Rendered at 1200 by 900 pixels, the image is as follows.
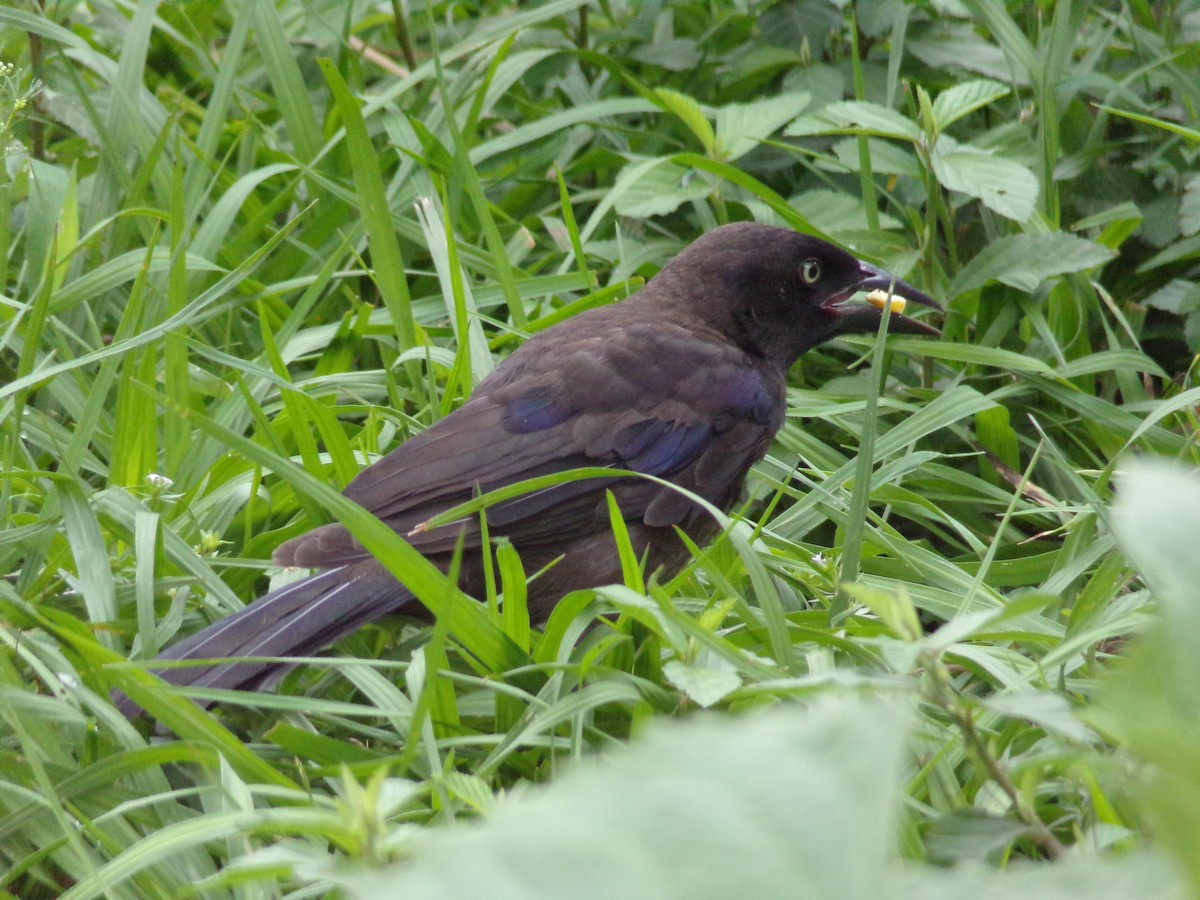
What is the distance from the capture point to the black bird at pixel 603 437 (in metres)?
2.71

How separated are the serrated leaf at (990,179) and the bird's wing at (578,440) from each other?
2.26ft

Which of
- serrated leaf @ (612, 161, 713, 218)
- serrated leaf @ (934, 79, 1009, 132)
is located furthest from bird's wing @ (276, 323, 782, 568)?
serrated leaf @ (934, 79, 1009, 132)

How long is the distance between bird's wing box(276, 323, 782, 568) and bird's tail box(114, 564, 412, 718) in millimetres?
58

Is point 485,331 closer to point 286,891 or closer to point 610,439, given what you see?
point 610,439

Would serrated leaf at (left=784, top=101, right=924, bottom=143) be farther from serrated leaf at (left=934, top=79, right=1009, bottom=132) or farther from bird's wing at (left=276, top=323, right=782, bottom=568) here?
bird's wing at (left=276, top=323, right=782, bottom=568)

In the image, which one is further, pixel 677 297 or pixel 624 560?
pixel 677 297

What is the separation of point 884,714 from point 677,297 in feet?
9.35

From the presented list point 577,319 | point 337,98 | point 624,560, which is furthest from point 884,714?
point 337,98

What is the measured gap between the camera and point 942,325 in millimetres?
3941

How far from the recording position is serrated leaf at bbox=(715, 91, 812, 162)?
3.99 metres

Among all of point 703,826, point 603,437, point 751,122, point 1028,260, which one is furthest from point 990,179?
point 703,826

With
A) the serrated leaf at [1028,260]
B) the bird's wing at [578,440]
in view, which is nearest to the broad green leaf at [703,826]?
the bird's wing at [578,440]

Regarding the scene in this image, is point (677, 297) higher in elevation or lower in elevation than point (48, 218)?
lower

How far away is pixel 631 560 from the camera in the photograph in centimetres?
256
